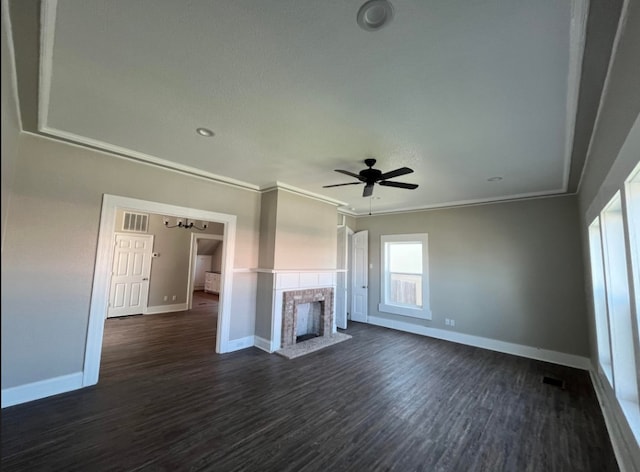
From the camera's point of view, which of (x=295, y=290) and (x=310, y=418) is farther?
(x=295, y=290)

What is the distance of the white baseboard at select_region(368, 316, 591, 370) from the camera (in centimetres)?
423

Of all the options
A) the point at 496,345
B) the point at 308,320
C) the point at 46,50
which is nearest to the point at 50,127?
the point at 46,50

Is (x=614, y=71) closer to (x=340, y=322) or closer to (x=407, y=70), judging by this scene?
(x=407, y=70)

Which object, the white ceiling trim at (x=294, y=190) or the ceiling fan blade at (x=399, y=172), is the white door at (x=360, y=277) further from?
the ceiling fan blade at (x=399, y=172)

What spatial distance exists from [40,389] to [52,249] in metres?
1.43

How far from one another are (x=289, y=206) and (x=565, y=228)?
14.3ft

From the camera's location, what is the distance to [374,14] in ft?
5.09

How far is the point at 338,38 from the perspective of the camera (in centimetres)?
171

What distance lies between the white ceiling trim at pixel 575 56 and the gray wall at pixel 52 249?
426 centimetres

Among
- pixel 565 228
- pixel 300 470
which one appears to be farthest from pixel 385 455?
pixel 565 228

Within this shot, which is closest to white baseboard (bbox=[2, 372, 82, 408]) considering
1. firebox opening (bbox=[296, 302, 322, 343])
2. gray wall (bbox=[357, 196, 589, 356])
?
firebox opening (bbox=[296, 302, 322, 343])

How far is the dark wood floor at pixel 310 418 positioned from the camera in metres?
2.23

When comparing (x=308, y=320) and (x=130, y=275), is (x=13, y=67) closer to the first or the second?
(x=308, y=320)

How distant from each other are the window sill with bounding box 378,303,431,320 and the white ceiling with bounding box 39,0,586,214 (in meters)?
3.29
